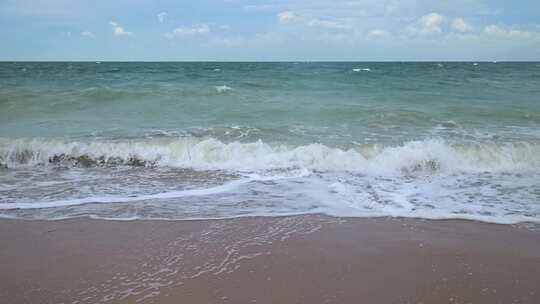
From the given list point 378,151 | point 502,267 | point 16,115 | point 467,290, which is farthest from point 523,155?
point 16,115

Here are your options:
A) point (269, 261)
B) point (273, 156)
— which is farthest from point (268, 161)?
point (269, 261)

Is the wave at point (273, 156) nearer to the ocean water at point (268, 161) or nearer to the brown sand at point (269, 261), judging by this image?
the ocean water at point (268, 161)

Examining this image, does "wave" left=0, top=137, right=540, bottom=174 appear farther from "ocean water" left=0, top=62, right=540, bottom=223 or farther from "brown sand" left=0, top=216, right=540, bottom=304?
"brown sand" left=0, top=216, right=540, bottom=304

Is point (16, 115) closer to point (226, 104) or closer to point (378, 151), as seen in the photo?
point (226, 104)

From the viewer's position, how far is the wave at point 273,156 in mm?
7820

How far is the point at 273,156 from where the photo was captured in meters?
8.22

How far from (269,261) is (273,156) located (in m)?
4.43

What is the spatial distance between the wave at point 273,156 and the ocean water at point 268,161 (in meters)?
0.03

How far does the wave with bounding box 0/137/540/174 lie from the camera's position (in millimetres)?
7820

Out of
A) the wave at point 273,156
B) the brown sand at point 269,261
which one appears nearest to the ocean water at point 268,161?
the wave at point 273,156

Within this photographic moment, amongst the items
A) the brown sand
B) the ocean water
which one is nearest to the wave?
the ocean water

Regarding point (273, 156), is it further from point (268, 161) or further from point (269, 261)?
point (269, 261)

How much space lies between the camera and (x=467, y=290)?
3.38 m

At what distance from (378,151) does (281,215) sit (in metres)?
4.14
